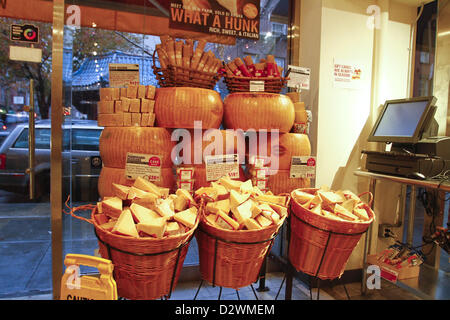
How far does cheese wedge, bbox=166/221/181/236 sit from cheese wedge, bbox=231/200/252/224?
0.87ft

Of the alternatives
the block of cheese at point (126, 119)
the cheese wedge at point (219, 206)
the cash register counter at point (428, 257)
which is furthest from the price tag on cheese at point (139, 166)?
the cash register counter at point (428, 257)

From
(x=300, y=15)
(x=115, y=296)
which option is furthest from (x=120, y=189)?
(x=300, y=15)

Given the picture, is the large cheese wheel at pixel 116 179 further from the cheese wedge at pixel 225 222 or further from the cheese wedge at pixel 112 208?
the cheese wedge at pixel 225 222

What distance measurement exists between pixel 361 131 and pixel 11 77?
2.81 m

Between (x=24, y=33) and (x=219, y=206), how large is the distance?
1803 millimetres

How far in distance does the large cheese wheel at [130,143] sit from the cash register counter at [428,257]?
5.32 feet

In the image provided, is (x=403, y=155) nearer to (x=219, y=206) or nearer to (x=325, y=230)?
(x=325, y=230)

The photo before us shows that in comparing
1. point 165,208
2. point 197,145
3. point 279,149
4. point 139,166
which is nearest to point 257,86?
point 279,149

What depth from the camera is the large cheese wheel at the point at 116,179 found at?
1682 millimetres

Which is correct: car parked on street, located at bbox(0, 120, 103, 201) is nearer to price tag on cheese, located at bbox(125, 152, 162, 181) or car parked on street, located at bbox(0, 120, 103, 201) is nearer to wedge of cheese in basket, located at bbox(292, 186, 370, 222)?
price tag on cheese, located at bbox(125, 152, 162, 181)

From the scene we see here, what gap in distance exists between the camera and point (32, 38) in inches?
79.6

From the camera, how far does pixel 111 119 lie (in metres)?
1.72

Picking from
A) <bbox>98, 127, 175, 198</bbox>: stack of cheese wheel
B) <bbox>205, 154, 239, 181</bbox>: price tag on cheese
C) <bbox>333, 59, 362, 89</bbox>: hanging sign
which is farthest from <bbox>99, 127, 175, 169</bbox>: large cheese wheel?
<bbox>333, 59, 362, 89</bbox>: hanging sign
